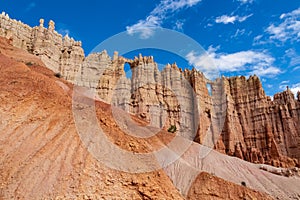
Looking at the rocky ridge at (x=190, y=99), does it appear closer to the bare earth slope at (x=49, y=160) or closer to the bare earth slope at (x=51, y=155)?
the bare earth slope at (x=51, y=155)

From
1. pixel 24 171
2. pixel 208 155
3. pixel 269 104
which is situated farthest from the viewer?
pixel 269 104

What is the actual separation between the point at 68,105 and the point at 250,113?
6369 centimetres

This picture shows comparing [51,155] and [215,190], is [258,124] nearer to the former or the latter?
[215,190]

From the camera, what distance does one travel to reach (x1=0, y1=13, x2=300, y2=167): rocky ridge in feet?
170

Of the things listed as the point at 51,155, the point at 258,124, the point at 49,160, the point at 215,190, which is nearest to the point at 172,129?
A: the point at 258,124

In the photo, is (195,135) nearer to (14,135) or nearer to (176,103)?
(176,103)

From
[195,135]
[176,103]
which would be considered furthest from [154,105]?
[195,135]

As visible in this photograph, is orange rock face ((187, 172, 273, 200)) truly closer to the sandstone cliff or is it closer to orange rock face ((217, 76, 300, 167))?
the sandstone cliff

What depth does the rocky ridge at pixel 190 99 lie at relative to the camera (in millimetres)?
51812

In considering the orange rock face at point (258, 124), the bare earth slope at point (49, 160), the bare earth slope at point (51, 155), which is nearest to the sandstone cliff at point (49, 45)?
the bare earth slope at point (51, 155)

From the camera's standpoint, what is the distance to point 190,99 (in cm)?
6531

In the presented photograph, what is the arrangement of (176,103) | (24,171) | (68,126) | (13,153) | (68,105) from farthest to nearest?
(176,103) → (68,105) → (68,126) → (13,153) → (24,171)

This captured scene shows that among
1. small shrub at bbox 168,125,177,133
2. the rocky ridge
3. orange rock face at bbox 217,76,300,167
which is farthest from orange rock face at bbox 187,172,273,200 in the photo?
orange rock face at bbox 217,76,300,167

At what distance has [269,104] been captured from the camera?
2702 inches
